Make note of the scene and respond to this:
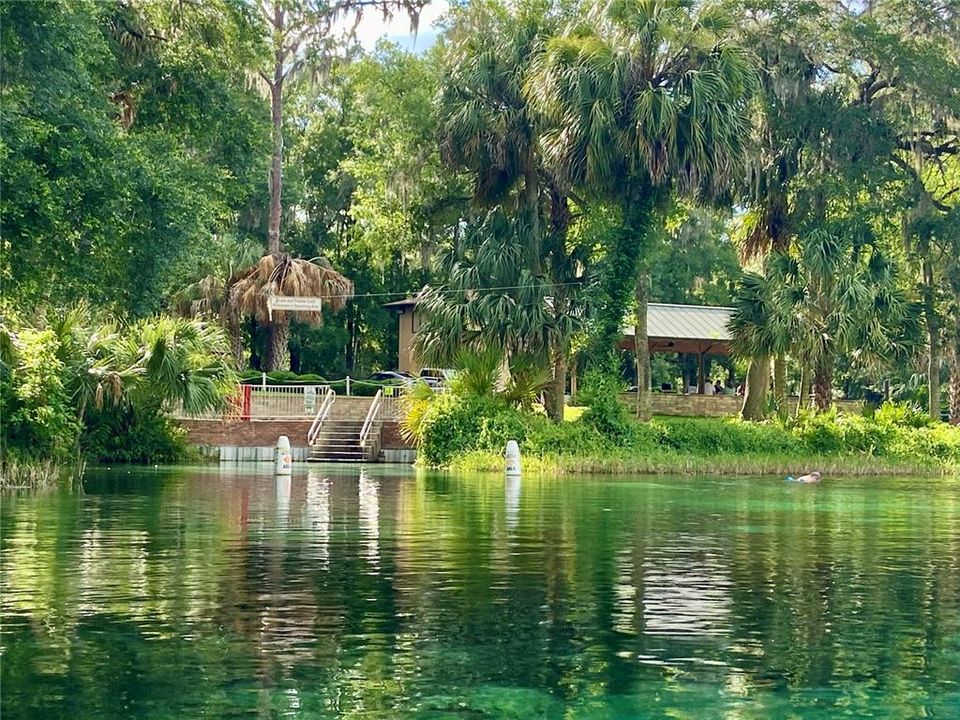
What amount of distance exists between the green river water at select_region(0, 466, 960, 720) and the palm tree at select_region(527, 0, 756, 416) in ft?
72.1

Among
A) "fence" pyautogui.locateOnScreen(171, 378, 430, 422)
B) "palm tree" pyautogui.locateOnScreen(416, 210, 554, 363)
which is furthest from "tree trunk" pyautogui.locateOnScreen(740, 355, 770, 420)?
"fence" pyautogui.locateOnScreen(171, 378, 430, 422)

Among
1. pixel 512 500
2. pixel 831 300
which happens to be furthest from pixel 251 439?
pixel 512 500

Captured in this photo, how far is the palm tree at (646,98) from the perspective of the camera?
140 ft

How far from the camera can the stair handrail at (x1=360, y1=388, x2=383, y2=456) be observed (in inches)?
1838

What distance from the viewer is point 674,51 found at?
43406 mm

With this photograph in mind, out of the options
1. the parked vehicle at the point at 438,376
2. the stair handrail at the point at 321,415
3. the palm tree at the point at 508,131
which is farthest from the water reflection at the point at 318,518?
the palm tree at the point at 508,131

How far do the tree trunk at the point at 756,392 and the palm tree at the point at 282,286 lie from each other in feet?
49.4

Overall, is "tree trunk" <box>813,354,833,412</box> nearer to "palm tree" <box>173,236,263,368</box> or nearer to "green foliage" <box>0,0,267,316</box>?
"green foliage" <box>0,0,267,316</box>

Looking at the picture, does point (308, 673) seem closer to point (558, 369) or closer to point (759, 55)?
point (558, 369)

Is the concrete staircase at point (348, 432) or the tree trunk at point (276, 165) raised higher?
the tree trunk at point (276, 165)

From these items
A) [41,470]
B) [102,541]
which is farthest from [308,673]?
[41,470]

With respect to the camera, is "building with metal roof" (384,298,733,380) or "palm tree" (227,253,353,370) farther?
"building with metal roof" (384,298,733,380)

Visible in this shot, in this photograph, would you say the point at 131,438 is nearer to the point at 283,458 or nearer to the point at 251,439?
the point at 251,439

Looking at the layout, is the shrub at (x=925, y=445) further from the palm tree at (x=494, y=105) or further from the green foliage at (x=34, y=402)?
the green foliage at (x=34, y=402)
